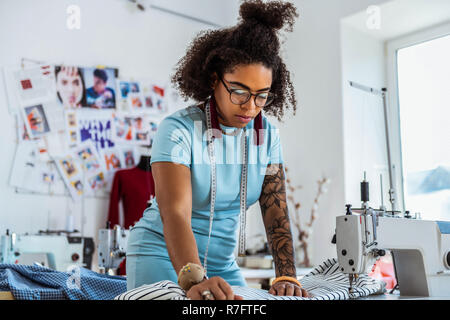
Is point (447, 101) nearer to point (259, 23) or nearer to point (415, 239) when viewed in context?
point (415, 239)

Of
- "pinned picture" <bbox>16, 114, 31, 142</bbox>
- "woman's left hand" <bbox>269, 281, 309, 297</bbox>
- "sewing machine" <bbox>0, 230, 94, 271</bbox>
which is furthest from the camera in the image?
"pinned picture" <bbox>16, 114, 31, 142</bbox>

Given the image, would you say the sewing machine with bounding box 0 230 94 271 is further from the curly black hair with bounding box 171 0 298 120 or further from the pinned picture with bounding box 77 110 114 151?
the curly black hair with bounding box 171 0 298 120

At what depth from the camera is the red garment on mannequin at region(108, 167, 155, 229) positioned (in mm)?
3158

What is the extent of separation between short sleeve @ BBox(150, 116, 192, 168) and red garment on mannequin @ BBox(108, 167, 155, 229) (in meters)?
2.08

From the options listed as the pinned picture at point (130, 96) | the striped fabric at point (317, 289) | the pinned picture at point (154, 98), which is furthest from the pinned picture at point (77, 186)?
the striped fabric at point (317, 289)

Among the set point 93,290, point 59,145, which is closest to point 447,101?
point 93,290

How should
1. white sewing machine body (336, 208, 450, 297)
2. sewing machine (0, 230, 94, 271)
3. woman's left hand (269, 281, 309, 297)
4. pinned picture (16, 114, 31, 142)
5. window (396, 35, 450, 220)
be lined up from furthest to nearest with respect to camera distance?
pinned picture (16, 114, 31, 142) < window (396, 35, 450, 220) < sewing machine (0, 230, 94, 271) < white sewing machine body (336, 208, 450, 297) < woman's left hand (269, 281, 309, 297)

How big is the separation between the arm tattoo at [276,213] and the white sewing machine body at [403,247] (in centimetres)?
13

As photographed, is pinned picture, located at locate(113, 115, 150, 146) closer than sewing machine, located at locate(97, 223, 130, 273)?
No

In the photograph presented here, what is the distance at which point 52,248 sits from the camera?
8.07ft

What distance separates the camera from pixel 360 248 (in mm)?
1188

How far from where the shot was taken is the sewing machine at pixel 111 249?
221 cm

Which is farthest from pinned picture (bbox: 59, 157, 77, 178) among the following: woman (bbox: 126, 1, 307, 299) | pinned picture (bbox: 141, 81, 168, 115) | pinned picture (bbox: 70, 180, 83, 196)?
woman (bbox: 126, 1, 307, 299)

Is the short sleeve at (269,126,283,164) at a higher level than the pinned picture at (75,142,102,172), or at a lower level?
lower
